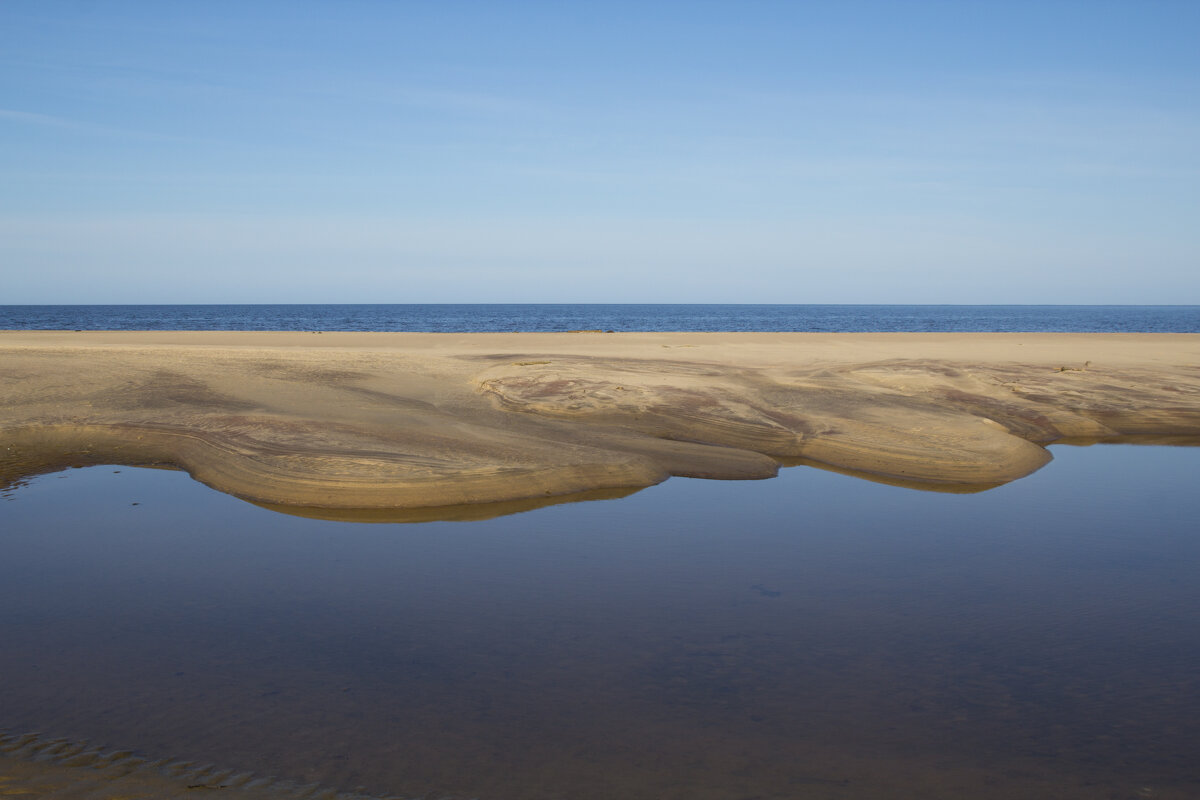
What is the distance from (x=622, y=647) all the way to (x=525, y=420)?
7114 millimetres

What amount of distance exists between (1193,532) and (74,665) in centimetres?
1014

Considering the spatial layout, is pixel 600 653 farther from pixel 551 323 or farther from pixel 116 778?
pixel 551 323

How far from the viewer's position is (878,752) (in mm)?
4098

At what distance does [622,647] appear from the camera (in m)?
5.34

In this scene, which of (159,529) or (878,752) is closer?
(878,752)

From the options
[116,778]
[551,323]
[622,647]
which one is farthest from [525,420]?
[551,323]

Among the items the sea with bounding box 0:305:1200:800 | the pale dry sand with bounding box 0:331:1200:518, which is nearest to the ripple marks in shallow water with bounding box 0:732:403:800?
the sea with bounding box 0:305:1200:800

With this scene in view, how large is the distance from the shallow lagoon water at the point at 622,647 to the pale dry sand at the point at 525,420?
0.83 metres

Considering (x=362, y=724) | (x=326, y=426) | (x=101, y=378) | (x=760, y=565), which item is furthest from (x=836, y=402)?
(x=101, y=378)

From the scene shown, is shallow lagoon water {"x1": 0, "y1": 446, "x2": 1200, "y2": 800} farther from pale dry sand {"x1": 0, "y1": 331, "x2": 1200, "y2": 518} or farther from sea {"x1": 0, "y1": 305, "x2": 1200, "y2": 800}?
pale dry sand {"x1": 0, "y1": 331, "x2": 1200, "y2": 518}

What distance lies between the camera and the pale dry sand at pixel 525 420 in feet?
30.3

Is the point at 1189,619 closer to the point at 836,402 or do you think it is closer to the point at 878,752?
the point at 878,752

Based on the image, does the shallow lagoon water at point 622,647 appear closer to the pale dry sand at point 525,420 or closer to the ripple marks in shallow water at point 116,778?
the ripple marks in shallow water at point 116,778

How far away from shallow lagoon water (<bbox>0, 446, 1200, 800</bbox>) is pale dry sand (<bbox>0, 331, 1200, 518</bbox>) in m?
0.83
